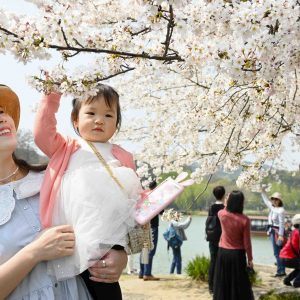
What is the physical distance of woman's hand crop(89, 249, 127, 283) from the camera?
180 centimetres

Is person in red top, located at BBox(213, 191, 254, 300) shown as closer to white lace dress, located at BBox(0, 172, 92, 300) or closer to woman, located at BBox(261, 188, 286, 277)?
woman, located at BBox(261, 188, 286, 277)

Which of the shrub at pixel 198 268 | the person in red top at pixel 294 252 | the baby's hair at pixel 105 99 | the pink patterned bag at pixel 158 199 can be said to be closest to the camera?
the pink patterned bag at pixel 158 199

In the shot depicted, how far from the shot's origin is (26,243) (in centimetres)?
180

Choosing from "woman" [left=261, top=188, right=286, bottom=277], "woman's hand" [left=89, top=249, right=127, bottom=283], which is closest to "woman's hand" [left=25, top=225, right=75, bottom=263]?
"woman's hand" [left=89, top=249, right=127, bottom=283]

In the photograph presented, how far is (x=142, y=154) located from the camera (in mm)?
8977

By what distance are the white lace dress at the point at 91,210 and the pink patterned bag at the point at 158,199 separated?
0.04 m

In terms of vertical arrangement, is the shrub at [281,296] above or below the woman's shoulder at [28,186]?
below

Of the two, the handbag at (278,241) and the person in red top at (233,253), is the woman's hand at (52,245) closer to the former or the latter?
the person in red top at (233,253)

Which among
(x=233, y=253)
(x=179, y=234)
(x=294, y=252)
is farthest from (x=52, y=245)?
(x=179, y=234)

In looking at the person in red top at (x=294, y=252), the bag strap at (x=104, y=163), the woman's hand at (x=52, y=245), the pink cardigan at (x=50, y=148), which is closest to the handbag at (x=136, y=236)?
the bag strap at (x=104, y=163)

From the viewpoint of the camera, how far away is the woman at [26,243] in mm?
1709

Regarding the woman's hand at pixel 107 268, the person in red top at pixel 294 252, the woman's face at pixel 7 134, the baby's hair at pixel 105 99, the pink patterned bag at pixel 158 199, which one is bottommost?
the person in red top at pixel 294 252

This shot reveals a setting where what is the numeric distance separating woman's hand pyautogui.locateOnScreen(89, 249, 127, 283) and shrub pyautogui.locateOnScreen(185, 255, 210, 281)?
6172 mm

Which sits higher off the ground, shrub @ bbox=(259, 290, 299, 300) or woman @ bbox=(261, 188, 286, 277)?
woman @ bbox=(261, 188, 286, 277)
